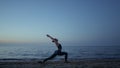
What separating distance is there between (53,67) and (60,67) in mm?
441

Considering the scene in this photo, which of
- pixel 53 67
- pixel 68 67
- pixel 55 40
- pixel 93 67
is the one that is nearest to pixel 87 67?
pixel 93 67

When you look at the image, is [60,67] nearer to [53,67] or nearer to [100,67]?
[53,67]

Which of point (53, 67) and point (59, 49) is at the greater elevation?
point (59, 49)

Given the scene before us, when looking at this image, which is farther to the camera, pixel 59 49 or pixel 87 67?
pixel 59 49

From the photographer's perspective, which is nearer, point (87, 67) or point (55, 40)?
point (87, 67)

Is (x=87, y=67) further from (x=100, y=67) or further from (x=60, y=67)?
(x=60, y=67)

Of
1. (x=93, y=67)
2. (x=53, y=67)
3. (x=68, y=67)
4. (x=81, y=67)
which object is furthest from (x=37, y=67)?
(x=93, y=67)

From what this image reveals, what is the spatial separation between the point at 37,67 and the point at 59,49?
2.51 meters

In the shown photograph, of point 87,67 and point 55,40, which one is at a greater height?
point 55,40

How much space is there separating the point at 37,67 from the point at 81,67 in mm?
2774

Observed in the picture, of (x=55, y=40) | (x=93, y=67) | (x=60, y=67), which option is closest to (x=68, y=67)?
(x=60, y=67)

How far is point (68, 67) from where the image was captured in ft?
39.4

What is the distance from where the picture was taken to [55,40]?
1365cm

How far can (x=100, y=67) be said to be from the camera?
12094 millimetres
